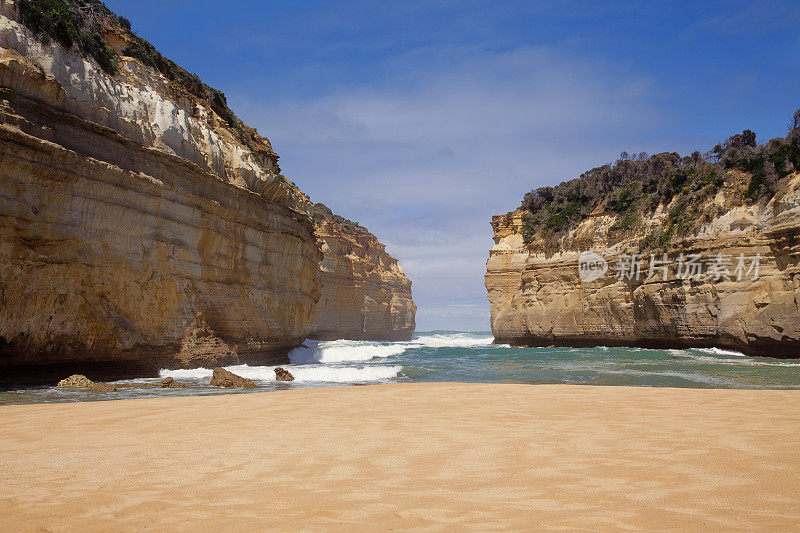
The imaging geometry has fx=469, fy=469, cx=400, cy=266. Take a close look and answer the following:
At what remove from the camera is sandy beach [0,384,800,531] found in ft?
8.27

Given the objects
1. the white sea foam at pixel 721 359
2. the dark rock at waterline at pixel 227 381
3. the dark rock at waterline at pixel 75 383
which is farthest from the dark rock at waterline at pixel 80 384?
Answer: the white sea foam at pixel 721 359

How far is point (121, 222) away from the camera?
11961mm

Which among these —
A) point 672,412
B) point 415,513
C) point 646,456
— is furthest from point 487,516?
point 672,412

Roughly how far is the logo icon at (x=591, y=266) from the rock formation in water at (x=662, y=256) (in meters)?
0.07

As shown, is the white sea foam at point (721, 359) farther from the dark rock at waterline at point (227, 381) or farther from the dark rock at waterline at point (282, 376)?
the dark rock at waterline at point (227, 381)

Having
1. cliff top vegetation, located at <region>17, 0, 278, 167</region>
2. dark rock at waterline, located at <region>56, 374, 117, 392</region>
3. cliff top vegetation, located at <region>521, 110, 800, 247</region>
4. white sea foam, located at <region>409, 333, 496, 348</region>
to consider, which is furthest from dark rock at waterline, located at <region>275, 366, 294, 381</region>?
white sea foam, located at <region>409, 333, 496, 348</region>

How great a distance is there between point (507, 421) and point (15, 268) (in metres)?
10.4

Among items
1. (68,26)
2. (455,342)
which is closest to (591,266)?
(68,26)

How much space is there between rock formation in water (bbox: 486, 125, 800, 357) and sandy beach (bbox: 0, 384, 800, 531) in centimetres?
1607

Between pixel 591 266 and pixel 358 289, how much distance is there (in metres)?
31.8

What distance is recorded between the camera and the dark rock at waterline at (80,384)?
9.83 meters

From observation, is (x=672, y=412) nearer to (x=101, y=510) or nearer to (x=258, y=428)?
(x=258, y=428)

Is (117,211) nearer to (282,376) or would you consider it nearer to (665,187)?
(282,376)

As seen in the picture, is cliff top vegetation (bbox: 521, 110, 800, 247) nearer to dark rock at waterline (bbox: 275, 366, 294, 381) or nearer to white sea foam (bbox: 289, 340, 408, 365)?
white sea foam (bbox: 289, 340, 408, 365)
